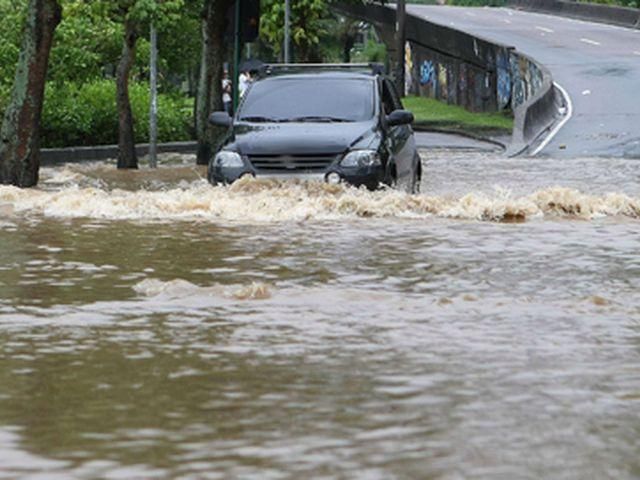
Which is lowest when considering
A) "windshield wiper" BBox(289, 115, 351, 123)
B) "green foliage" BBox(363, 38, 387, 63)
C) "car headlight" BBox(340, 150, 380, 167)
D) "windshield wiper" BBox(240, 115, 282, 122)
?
"green foliage" BBox(363, 38, 387, 63)

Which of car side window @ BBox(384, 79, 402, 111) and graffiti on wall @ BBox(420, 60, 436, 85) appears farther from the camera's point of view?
graffiti on wall @ BBox(420, 60, 436, 85)

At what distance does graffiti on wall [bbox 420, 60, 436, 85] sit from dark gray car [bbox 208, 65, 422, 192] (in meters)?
48.5

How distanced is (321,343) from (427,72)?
205ft

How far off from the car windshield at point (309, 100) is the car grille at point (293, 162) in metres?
1.02

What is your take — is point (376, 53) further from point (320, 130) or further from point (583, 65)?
point (320, 130)

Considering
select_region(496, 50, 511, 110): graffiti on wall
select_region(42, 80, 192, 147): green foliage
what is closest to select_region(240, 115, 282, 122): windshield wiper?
select_region(42, 80, 192, 147): green foliage

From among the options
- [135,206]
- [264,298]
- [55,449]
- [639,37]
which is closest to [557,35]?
[639,37]

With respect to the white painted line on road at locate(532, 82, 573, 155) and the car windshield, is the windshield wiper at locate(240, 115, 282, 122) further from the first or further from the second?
the white painted line on road at locate(532, 82, 573, 155)

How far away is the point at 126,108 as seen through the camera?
1304 inches

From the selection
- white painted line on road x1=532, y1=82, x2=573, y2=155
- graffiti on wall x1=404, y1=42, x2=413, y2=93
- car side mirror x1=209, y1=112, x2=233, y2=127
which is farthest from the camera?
graffiti on wall x1=404, y1=42, x2=413, y2=93

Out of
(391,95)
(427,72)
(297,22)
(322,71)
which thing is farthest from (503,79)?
(322,71)

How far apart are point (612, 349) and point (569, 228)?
8.05 meters

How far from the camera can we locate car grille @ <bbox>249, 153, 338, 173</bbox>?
1928 centimetres

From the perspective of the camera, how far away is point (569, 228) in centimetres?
1752
